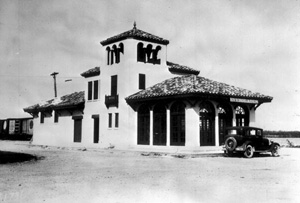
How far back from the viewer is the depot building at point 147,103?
21516mm

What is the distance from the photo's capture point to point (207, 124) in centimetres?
2170

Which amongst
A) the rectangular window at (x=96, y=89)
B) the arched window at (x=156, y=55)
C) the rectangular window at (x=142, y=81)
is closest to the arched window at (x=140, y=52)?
the arched window at (x=156, y=55)

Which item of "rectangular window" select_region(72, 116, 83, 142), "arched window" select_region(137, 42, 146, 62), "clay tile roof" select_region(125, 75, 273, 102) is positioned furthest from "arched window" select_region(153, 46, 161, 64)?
"rectangular window" select_region(72, 116, 83, 142)

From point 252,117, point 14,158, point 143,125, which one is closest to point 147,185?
point 14,158

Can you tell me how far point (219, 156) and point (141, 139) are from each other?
7.02 m

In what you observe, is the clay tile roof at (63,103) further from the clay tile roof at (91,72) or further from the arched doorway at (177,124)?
the arched doorway at (177,124)

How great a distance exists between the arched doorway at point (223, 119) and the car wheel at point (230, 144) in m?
3.74

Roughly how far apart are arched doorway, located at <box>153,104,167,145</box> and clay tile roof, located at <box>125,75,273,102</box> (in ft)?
3.81

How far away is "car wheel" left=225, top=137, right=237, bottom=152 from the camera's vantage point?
710 inches

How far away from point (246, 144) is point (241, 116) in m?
6.09

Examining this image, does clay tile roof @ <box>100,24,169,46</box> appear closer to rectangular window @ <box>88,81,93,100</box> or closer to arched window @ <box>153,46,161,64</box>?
arched window @ <box>153,46,161,64</box>

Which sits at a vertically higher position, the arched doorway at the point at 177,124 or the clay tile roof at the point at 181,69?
the clay tile roof at the point at 181,69

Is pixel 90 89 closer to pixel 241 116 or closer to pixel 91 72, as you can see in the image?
pixel 91 72

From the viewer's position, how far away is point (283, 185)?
28.9ft
